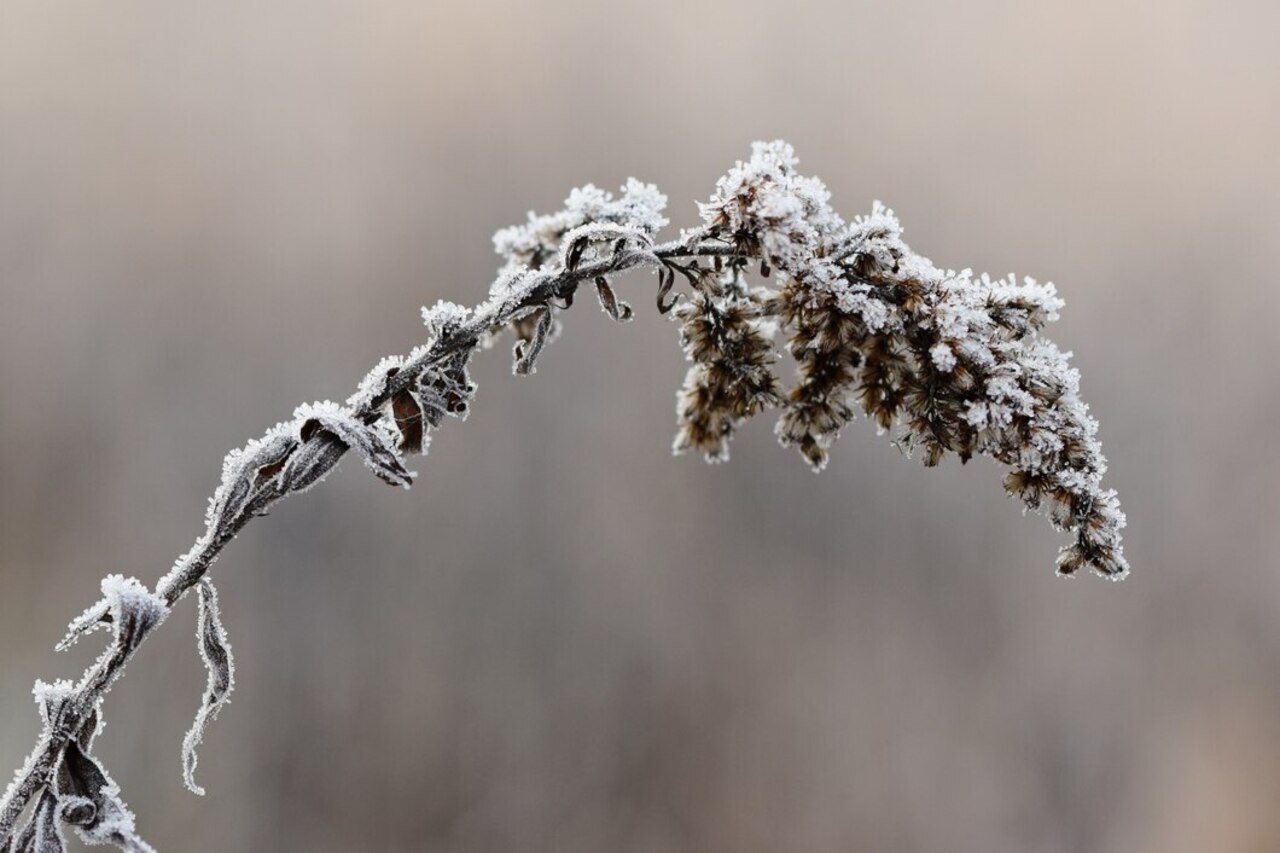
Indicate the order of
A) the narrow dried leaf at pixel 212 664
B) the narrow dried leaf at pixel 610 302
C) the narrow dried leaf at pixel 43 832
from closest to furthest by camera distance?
1. the narrow dried leaf at pixel 43 832
2. the narrow dried leaf at pixel 212 664
3. the narrow dried leaf at pixel 610 302

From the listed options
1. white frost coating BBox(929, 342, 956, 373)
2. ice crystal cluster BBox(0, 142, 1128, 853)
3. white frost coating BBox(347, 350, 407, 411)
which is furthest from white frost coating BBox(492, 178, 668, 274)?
white frost coating BBox(929, 342, 956, 373)

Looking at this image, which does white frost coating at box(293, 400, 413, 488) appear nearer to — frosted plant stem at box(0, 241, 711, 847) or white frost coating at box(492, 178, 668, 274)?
Answer: frosted plant stem at box(0, 241, 711, 847)

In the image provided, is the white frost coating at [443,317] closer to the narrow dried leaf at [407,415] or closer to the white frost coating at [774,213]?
the narrow dried leaf at [407,415]

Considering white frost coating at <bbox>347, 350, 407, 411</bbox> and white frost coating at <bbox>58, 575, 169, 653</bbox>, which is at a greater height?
white frost coating at <bbox>347, 350, 407, 411</bbox>

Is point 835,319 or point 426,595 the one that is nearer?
point 835,319

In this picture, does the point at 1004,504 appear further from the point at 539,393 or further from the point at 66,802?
the point at 66,802

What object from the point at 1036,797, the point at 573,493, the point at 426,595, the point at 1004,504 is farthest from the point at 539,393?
the point at 1036,797

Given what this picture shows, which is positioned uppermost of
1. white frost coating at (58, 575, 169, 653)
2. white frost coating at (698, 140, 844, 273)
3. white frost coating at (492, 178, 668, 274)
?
white frost coating at (492, 178, 668, 274)

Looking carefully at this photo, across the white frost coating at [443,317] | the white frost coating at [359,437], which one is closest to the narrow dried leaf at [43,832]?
the white frost coating at [359,437]
